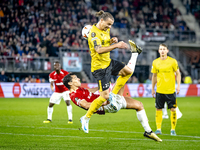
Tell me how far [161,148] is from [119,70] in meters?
1.96

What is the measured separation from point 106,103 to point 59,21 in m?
21.9

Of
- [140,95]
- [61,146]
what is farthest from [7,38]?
[61,146]

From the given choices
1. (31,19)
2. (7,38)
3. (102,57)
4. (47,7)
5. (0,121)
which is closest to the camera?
(102,57)

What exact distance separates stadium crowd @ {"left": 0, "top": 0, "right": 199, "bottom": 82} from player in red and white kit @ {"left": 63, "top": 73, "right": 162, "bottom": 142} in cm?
1579

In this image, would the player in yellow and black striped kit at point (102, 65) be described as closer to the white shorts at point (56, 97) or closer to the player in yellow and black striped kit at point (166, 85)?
the player in yellow and black striped kit at point (166, 85)

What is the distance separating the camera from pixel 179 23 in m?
33.4

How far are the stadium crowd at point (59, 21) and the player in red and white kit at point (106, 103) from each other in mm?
15785

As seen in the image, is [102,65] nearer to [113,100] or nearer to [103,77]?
[103,77]

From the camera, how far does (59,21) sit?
28.4 m

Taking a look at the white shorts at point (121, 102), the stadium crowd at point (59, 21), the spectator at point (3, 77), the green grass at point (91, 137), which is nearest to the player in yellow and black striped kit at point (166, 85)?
the green grass at point (91, 137)

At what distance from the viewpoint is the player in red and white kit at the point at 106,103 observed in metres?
7.35

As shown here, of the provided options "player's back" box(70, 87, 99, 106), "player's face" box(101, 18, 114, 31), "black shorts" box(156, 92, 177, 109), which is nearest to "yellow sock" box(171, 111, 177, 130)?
"black shorts" box(156, 92, 177, 109)

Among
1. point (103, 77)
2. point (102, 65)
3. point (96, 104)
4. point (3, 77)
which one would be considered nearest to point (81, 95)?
point (96, 104)

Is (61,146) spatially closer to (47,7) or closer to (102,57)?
(102,57)
